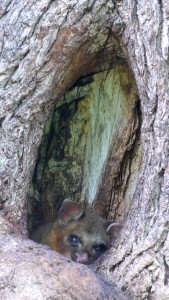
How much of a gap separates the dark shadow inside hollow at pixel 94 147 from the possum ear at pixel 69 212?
11 centimetres

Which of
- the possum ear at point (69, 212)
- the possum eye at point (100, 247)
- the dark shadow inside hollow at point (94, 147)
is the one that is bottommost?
the possum eye at point (100, 247)

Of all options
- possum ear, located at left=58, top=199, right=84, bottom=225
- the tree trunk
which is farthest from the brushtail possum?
the tree trunk

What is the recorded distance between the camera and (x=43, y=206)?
620 cm

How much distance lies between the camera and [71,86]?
5.42m

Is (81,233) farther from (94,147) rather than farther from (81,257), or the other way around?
(94,147)

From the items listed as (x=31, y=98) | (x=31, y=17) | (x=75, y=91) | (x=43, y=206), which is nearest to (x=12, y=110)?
(x=31, y=98)

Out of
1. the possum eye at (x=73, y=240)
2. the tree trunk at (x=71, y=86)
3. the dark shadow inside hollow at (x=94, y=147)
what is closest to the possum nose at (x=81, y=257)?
the possum eye at (x=73, y=240)

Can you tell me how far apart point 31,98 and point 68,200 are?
4.16 ft

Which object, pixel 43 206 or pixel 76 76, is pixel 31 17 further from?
pixel 43 206

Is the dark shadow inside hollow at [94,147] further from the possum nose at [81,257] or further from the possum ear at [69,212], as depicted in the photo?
the possum nose at [81,257]

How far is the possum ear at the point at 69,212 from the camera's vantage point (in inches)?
236

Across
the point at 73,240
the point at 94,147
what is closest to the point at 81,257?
the point at 73,240

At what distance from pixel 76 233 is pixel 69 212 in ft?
0.74

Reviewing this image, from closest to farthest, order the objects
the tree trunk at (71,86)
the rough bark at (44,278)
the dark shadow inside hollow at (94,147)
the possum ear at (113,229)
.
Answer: the rough bark at (44,278) < the tree trunk at (71,86) < the dark shadow inside hollow at (94,147) < the possum ear at (113,229)
